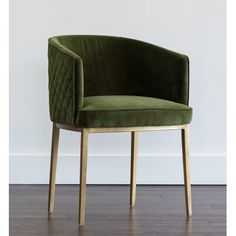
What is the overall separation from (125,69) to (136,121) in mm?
567

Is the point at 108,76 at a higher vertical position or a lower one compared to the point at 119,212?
higher

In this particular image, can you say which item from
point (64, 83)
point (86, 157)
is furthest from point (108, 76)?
point (86, 157)

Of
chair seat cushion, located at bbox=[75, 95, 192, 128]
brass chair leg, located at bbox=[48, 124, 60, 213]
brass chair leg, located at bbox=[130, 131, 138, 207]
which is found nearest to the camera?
chair seat cushion, located at bbox=[75, 95, 192, 128]

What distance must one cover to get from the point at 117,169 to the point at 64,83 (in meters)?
0.96

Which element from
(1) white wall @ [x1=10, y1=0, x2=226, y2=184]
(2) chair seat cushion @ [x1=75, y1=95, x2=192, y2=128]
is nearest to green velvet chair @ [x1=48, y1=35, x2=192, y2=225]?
(2) chair seat cushion @ [x1=75, y1=95, x2=192, y2=128]

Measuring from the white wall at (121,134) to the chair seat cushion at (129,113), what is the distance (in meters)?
0.80

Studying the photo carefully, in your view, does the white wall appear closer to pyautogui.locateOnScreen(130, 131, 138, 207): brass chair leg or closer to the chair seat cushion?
pyautogui.locateOnScreen(130, 131, 138, 207): brass chair leg

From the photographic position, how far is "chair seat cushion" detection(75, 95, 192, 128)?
190 centimetres

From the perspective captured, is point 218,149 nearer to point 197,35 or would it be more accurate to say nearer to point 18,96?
point 197,35

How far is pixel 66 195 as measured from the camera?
2.56 metres

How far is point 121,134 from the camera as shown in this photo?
2.84 metres

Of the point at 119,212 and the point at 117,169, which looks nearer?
the point at 119,212

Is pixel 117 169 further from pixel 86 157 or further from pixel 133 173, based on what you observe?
pixel 86 157

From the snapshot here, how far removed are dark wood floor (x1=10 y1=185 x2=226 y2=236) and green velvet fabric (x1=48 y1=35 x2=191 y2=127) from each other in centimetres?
40
